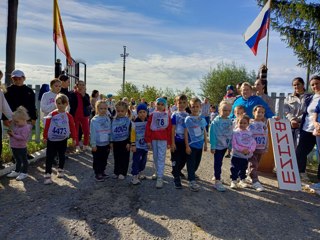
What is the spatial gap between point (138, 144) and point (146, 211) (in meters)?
1.64

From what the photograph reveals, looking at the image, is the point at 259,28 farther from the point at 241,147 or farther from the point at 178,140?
the point at 178,140

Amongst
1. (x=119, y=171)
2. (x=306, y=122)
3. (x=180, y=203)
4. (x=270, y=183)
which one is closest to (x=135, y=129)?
(x=119, y=171)

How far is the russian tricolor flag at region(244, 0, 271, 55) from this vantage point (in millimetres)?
8914

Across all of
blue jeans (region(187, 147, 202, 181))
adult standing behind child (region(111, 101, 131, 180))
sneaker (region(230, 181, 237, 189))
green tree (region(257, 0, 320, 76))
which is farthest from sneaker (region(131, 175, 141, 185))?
green tree (region(257, 0, 320, 76))

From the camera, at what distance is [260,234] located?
3.70 meters

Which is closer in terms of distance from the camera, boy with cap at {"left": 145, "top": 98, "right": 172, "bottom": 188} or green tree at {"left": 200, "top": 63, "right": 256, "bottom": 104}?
boy with cap at {"left": 145, "top": 98, "right": 172, "bottom": 188}

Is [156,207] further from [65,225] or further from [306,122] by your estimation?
[306,122]

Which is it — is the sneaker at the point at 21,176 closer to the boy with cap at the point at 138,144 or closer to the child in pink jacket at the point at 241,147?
the boy with cap at the point at 138,144

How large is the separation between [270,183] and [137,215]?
116 inches

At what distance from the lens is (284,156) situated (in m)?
5.75

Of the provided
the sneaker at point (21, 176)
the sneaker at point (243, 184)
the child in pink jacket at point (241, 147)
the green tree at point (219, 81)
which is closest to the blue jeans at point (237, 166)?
the child in pink jacket at point (241, 147)

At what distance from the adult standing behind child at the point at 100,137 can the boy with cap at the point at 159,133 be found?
2.42 feet

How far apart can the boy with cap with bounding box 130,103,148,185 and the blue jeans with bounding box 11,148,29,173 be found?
1.95 meters

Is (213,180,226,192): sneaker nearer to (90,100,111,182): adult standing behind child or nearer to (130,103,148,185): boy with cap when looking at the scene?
(130,103,148,185): boy with cap
